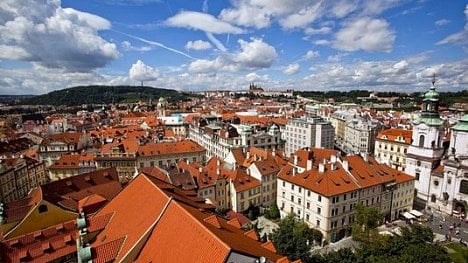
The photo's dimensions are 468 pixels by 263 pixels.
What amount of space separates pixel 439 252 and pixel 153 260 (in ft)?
77.6

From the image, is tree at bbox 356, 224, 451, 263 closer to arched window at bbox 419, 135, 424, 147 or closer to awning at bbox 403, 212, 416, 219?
awning at bbox 403, 212, 416, 219

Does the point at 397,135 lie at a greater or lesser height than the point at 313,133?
greater

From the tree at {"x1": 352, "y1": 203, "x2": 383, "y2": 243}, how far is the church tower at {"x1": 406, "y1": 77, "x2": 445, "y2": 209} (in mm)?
25459

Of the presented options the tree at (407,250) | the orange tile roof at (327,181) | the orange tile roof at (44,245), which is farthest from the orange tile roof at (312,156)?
the orange tile roof at (44,245)

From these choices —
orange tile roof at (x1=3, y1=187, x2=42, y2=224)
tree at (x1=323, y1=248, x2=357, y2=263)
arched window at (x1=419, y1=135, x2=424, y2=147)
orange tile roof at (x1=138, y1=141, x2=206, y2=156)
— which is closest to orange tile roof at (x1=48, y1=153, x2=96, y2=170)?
orange tile roof at (x1=138, y1=141, x2=206, y2=156)

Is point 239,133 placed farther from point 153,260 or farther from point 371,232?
point 153,260

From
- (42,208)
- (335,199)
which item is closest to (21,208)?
(42,208)

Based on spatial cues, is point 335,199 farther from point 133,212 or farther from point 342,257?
point 133,212

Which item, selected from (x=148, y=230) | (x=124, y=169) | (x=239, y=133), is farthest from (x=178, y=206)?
(x=239, y=133)

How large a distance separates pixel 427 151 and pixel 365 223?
28.7 m

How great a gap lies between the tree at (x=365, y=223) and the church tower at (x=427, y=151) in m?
25.5

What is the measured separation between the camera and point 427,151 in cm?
5594

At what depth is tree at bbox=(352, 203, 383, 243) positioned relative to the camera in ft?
112

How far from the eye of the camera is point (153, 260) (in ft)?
57.5
